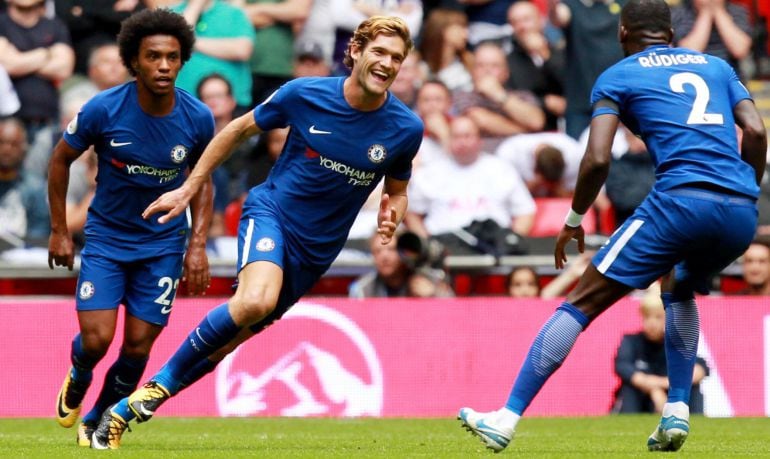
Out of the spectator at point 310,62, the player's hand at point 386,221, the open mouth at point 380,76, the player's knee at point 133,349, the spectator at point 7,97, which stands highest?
the open mouth at point 380,76

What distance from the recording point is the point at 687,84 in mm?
8117

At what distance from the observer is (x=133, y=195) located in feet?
31.3

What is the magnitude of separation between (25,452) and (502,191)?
761 cm

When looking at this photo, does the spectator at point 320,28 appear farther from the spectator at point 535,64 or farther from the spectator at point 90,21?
the spectator at point 535,64

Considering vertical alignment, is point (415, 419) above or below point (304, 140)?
below

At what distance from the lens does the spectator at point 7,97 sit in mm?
16125

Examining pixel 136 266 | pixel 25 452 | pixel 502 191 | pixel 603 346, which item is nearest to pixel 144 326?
pixel 136 266

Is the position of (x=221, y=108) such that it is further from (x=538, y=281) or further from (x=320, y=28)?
(x=538, y=281)

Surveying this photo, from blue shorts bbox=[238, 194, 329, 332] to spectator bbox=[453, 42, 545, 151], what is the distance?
7.65 m

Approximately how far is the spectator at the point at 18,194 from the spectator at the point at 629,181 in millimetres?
5451

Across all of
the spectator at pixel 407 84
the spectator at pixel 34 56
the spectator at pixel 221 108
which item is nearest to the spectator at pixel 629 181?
the spectator at pixel 407 84

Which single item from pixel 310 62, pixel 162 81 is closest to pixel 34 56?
pixel 310 62

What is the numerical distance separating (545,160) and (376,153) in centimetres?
694

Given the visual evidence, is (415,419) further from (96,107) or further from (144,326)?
(96,107)
